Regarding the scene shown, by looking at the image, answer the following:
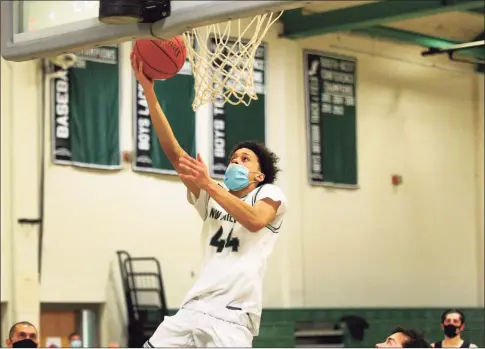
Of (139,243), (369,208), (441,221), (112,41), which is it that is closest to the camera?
(112,41)

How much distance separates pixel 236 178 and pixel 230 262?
44cm

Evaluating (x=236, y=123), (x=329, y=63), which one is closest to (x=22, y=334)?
(x=236, y=123)

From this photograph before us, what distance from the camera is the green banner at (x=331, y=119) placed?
16.6 metres

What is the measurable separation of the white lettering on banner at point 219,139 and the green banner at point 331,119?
1.71 m

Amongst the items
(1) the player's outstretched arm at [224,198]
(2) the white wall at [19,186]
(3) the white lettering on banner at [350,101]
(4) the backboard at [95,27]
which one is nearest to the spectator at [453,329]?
(1) the player's outstretched arm at [224,198]

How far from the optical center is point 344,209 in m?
17.1

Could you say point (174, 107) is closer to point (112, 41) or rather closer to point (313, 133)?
point (313, 133)

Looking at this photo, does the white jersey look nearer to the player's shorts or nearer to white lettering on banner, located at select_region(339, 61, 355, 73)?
the player's shorts

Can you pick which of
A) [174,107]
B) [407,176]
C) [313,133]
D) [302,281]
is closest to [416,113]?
[407,176]

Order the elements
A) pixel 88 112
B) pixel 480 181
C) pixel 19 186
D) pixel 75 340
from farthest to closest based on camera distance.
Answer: pixel 480 181
pixel 88 112
pixel 19 186
pixel 75 340

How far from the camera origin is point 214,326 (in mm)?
5547

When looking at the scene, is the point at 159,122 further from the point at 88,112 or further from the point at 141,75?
the point at 88,112

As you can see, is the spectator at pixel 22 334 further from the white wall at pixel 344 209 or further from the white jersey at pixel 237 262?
the white wall at pixel 344 209

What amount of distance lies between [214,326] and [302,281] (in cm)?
1099
